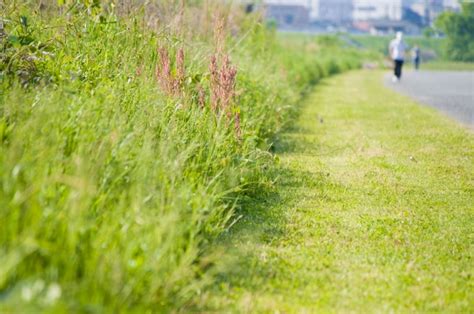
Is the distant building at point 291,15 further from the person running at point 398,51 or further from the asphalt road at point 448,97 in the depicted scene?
the asphalt road at point 448,97

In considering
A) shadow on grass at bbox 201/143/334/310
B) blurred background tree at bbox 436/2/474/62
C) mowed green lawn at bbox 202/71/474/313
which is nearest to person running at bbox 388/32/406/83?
mowed green lawn at bbox 202/71/474/313

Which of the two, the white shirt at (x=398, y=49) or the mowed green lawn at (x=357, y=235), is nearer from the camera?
the mowed green lawn at (x=357, y=235)

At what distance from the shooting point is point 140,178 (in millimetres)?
5141

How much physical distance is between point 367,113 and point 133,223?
1133cm

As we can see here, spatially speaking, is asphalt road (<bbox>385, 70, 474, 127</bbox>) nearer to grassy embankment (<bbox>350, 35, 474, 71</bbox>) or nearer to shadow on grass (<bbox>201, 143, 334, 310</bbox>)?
shadow on grass (<bbox>201, 143, 334, 310</bbox>)

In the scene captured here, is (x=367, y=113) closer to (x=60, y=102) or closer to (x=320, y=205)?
(x=320, y=205)

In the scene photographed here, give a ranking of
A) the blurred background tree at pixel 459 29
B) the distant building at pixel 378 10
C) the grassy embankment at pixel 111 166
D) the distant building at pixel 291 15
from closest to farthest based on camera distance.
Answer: the grassy embankment at pixel 111 166
the blurred background tree at pixel 459 29
the distant building at pixel 291 15
the distant building at pixel 378 10

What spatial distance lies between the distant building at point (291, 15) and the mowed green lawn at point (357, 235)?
11185 cm

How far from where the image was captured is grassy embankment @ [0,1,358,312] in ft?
13.3

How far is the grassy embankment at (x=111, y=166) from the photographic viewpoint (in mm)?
4039

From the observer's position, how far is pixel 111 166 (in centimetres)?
508

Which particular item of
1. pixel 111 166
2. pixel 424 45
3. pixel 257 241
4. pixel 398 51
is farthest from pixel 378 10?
pixel 111 166

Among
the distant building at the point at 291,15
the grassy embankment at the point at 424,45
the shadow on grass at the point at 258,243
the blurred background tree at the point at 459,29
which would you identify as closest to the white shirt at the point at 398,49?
the shadow on grass at the point at 258,243

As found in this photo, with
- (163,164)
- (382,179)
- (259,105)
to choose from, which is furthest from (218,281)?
(259,105)
